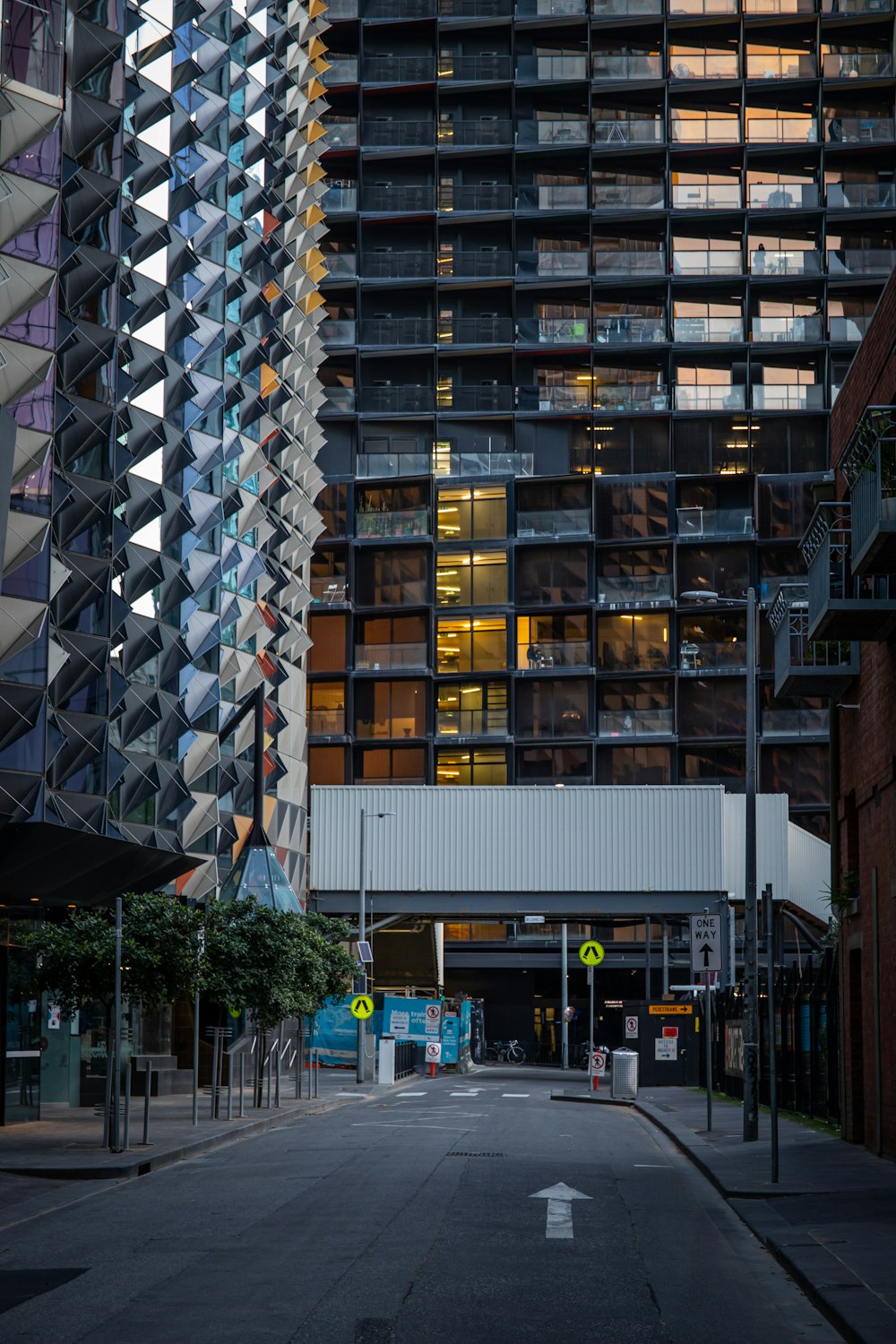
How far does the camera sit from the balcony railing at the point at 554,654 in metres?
81.1

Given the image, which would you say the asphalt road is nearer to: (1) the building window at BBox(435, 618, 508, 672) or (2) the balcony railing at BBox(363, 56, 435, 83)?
(1) the building window at BBox(435, 618, 508, 672)

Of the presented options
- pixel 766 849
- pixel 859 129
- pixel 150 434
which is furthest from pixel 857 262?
pixel 150 434

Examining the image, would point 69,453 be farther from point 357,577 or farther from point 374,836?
point 357,577

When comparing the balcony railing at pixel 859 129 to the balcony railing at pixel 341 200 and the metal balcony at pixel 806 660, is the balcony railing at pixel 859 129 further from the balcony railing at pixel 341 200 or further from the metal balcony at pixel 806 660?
the metal balcony at pixel 806 660

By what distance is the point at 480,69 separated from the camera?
85.6 meters

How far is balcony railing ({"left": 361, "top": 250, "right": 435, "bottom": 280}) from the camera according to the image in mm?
84688

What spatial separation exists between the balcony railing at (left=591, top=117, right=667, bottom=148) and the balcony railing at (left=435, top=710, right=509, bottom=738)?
96.1 feet

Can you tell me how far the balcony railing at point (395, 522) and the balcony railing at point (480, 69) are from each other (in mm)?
22410

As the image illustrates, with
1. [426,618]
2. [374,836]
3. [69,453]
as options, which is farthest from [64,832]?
[426,618]

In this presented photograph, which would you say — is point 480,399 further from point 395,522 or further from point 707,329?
point 707,329

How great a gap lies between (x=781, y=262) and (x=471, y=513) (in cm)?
1989

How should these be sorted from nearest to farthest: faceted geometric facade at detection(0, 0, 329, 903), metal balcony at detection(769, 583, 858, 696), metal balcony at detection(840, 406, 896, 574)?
metal balcony at detection(840, 406, 896, 574)
metal balcony at detection(769, 583, 858, 696)
faceted geometric facade at detection(0, 0, 329, 903)

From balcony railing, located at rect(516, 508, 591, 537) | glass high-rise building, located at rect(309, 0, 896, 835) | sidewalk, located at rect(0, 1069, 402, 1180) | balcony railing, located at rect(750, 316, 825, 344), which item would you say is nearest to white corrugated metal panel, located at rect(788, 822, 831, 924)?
sidewalk, located at rect(0, 1069, 402, 1180)

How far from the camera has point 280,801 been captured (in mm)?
55844
